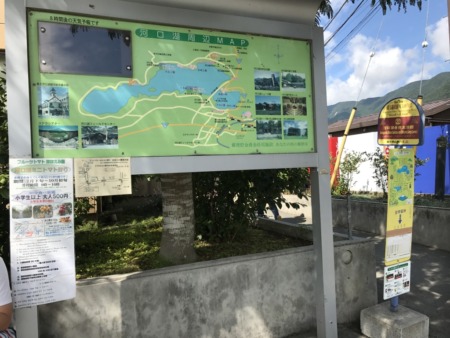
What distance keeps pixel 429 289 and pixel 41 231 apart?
4.64 m

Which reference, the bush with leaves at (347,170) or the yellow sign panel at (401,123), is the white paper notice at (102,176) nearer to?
the yellow sign panel at (401,123)

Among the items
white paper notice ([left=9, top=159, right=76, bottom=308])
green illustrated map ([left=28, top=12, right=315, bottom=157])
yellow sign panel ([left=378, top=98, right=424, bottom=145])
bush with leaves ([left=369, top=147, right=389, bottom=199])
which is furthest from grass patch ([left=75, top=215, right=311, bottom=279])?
bush with leaves ([left=369, top=147, right=389, bottom=199])

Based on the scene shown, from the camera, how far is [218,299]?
3.14 meters

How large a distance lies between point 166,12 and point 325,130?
160 cm

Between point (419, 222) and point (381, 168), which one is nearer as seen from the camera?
point (419, 222)

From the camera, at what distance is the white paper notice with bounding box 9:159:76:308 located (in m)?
2.10

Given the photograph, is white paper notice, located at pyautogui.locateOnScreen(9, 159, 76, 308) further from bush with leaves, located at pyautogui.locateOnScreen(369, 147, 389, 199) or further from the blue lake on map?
bush with leaves, located at pyautogui.locateOnScreen(369, 147, 389, 199)

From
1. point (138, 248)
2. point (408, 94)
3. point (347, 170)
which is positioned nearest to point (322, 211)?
point (138, 248)

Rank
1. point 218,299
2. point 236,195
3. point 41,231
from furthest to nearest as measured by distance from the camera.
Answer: point 236,195 → point 218,299 → point 41,231

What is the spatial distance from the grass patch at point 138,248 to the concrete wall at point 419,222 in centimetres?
193

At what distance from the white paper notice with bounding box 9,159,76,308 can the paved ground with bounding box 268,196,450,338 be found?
2.27 m

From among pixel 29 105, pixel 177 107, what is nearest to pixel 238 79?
pixel 177 107

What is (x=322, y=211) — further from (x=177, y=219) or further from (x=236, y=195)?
(x=236, y=195)

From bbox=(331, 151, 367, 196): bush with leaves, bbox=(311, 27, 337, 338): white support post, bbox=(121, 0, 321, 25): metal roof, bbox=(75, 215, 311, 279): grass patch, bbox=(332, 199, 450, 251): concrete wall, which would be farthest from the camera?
bbox=(331, 151, 367, 196): bush with leaves
